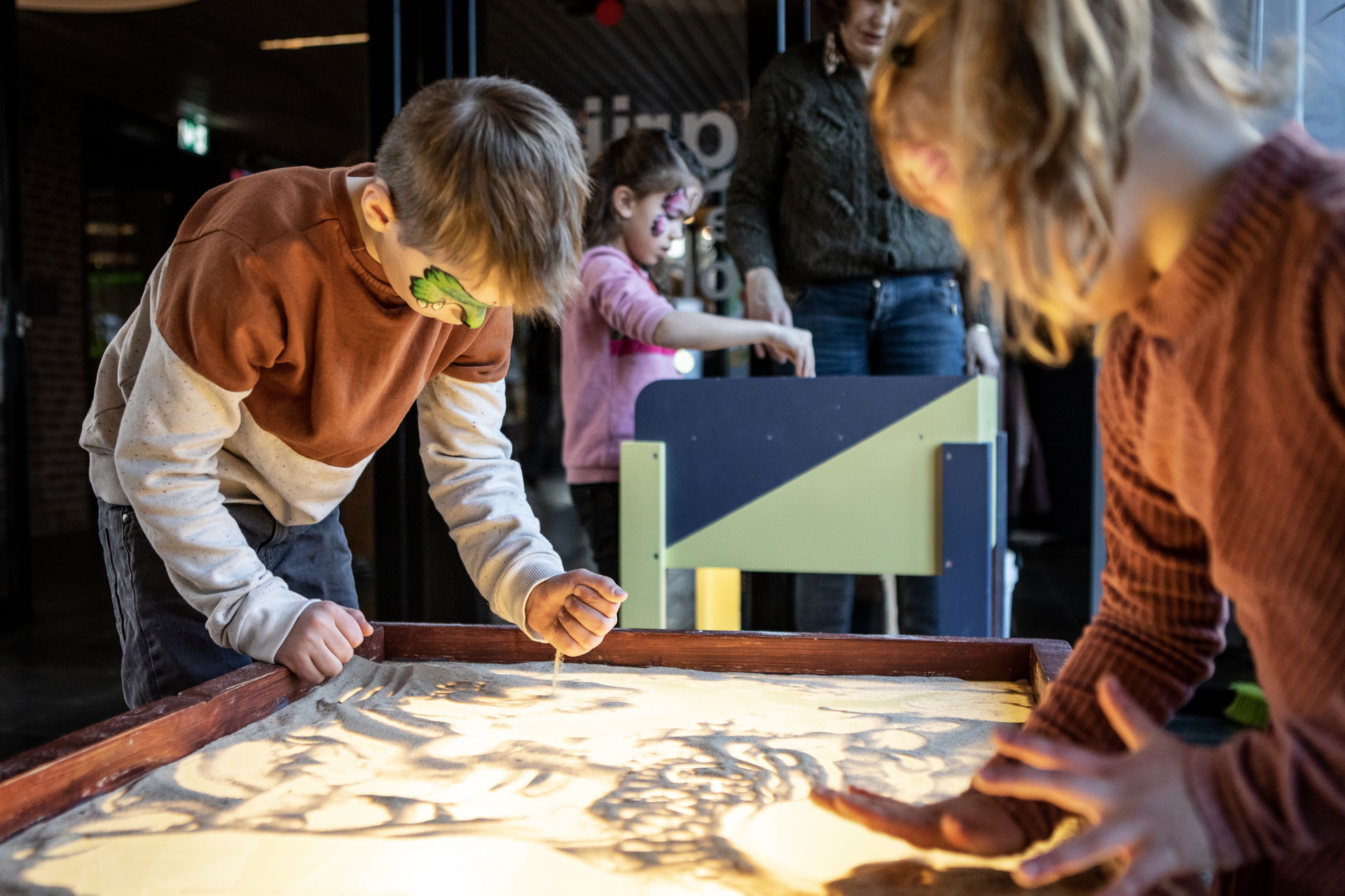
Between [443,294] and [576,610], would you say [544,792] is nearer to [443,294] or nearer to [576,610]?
[576,610]

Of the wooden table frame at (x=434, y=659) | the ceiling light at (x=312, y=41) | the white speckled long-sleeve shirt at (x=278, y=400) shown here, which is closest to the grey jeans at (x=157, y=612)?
the white speckled long-sleeve shirt at (x=278, y=400)

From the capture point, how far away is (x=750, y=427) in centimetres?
172

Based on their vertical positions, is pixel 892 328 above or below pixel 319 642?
above

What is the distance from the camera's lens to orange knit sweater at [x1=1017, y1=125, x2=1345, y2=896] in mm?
439

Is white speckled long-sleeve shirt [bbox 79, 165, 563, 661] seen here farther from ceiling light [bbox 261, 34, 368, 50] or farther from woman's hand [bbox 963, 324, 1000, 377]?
ceiling light [bbox 261, 34, 368, 50]

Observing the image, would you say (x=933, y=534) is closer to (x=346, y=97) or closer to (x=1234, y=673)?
(x=1234, y=673)

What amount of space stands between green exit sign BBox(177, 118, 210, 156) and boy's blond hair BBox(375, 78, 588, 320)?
5.63 metres

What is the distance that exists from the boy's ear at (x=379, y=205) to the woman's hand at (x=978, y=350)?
129 centimetres

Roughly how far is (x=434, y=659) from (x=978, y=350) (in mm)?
1286

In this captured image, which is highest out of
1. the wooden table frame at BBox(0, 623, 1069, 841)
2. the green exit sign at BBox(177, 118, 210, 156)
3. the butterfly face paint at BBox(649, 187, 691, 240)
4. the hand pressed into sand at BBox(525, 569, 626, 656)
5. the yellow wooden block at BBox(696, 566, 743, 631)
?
the green exit sign at BBox(177, 118, 210, 156)

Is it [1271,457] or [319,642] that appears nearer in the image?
[1271,457]

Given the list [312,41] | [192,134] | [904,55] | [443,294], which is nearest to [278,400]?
[443,294]

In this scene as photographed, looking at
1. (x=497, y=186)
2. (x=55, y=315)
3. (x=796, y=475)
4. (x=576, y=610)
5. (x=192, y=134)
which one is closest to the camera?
(x=497, y=186)

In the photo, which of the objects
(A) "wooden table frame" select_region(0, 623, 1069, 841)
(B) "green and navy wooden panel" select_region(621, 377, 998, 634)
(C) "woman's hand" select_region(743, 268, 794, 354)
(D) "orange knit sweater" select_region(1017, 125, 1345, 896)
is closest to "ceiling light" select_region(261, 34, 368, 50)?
(C) "woman's hand" select_region(743, 268, 794, 354)
